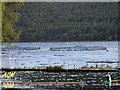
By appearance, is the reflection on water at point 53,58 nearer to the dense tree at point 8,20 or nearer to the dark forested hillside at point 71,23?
the dense tree at point 8,20

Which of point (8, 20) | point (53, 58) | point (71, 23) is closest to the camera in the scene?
point (8, 20)

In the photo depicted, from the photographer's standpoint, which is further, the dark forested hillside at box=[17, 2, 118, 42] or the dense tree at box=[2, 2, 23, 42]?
the dark forested hillside at box=[17, 2, 118, 42]

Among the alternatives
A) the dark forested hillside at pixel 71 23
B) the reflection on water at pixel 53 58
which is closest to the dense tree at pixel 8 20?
the reflection on water at pixel 53 58

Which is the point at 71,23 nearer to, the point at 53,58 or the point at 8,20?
the point at 53,58

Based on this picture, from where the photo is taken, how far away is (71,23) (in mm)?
134500

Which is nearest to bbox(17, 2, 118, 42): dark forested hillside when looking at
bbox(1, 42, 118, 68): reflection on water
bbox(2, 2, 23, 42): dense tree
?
bbox(1, 42, 118, 68): reflection on water

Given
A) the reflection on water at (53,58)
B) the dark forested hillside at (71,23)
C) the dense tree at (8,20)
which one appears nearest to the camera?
the dense tree at (8,20)

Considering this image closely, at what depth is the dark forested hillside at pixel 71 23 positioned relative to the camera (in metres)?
116

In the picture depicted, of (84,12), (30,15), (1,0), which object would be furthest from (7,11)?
(84,12)

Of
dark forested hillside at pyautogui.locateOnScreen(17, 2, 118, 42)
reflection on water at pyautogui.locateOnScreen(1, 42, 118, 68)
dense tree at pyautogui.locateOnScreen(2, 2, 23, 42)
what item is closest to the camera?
dense tree at pyautogui.locateOnScreen(2, 2, 23, 42)

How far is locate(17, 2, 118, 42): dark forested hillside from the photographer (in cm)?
11579

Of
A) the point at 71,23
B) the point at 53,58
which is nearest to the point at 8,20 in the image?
the point at 53,58

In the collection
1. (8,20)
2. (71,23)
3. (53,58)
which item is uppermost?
(71,23)

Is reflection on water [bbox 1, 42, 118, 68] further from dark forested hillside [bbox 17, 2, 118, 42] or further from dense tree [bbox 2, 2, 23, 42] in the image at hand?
dark forested hillside [bbox 17, 2, 118, 42]
